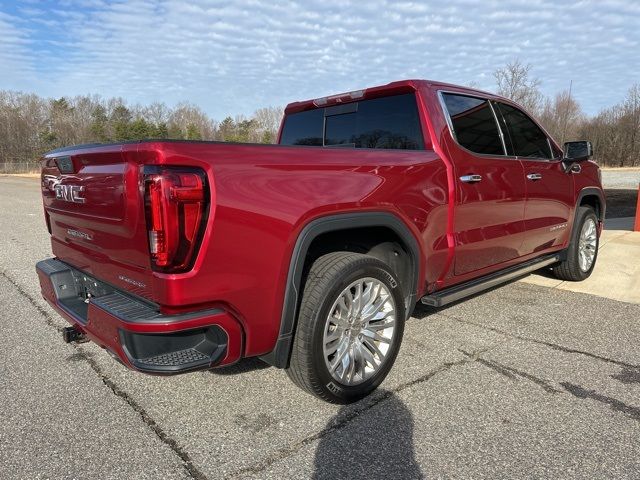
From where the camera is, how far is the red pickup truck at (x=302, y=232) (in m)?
2.11

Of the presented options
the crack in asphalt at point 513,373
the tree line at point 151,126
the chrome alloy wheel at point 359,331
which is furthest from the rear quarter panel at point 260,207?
the tree line at point 151,126

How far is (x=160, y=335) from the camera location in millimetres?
2117

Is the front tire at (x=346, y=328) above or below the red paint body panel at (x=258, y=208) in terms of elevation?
below

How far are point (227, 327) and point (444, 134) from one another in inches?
85.5

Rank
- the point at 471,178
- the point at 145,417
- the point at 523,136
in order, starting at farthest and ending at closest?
the point at 523,136 < the point at 471,178 < the point at 145,417

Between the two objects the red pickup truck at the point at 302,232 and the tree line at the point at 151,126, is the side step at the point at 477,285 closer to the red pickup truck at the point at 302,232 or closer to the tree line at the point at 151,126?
the red pickup truck at the point at 302,232

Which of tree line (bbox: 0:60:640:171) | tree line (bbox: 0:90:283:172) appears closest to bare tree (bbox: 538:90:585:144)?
tree line (bbox: 0:60:640:171)

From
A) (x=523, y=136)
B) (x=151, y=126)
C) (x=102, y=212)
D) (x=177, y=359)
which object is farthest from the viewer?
(x=151, y=126)

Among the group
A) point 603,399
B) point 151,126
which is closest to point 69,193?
point 603,399

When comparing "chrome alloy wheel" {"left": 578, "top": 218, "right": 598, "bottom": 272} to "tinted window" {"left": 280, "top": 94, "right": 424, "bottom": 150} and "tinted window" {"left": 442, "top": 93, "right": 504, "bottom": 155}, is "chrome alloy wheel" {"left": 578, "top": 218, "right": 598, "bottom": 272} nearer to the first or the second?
"tinted window" {"left": 442, "top": 93, "right": 504, "bottom": 155}

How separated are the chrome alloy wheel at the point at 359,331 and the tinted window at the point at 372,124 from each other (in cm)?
121

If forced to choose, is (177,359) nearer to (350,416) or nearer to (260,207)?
(260,207)

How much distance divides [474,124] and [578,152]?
1716 mm

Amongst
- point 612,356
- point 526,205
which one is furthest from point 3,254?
point 612,356
